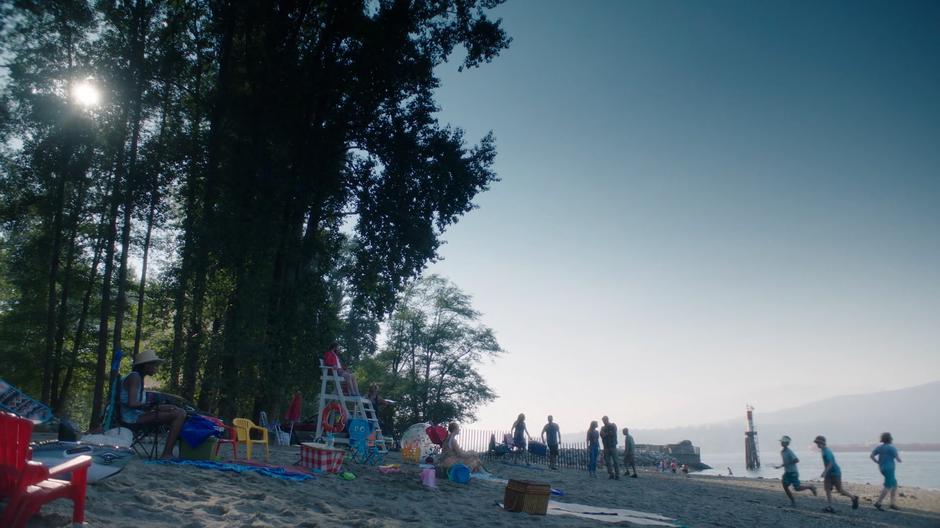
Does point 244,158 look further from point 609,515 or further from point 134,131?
point 609,515

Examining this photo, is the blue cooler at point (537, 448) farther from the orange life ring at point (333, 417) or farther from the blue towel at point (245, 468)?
the blue towel at point (245, 468)

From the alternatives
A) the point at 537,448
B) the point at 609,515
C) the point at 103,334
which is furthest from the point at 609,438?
the point at 103,334

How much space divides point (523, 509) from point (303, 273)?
1238cm

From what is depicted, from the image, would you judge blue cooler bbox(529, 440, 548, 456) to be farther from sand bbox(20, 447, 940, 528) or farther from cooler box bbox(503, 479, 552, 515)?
cooler box bbox(503, 479, 552, 515)

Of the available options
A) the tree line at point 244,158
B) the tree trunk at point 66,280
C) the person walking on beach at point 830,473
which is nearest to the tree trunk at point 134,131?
the tree line at point 244,158

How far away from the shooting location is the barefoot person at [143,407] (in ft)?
24.4

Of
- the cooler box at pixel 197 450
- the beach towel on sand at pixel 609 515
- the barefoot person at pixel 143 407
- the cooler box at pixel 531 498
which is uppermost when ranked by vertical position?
the barefoot person at pixel 143 407

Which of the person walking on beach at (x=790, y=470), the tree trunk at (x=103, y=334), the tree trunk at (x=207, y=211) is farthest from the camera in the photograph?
the tree trunk at (x=103, y=334)

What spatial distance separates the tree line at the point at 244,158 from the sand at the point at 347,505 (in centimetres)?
599

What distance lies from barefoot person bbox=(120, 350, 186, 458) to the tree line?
786 centimetres

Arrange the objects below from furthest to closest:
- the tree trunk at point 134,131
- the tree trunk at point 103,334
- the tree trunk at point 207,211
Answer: the tree trunk at point 134,131
the tree trunk at point 103,334
the tree trunk at point 207,211

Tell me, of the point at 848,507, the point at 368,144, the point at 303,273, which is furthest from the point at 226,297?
the point at 848,507

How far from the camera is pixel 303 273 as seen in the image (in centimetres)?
1798

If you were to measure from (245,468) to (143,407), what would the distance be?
1.59 m
